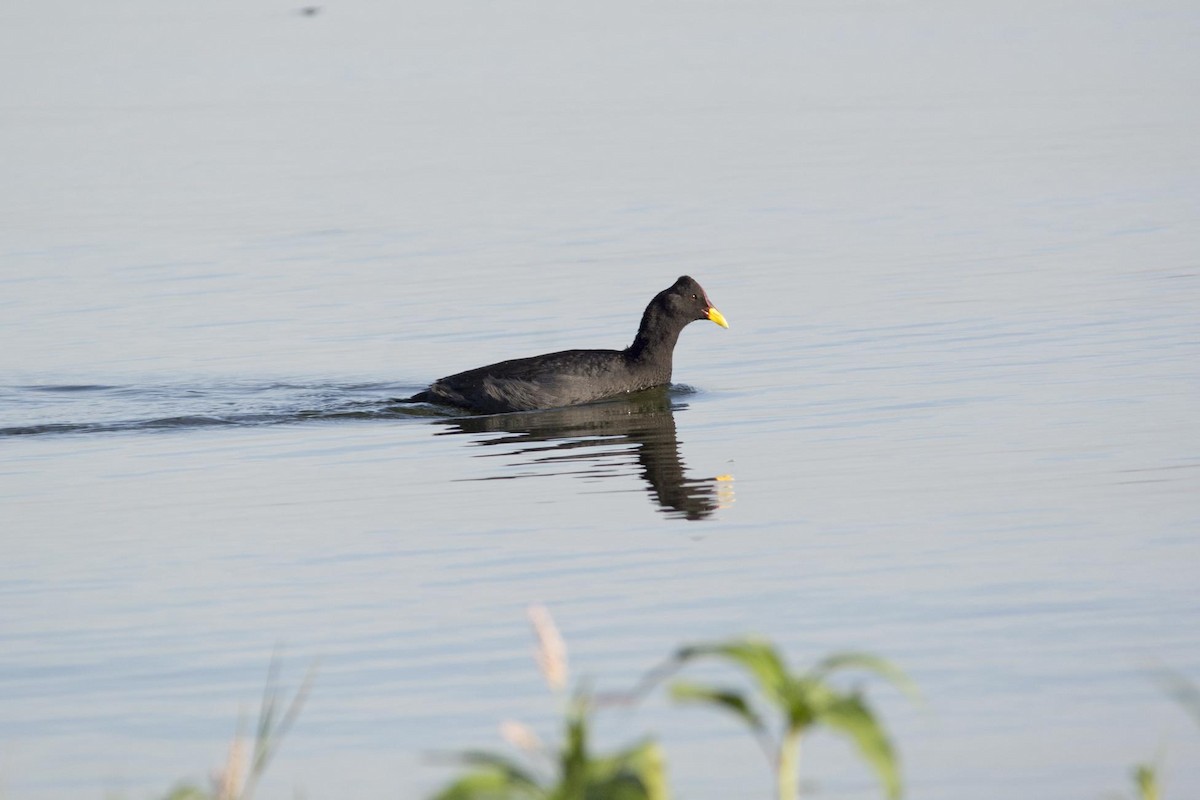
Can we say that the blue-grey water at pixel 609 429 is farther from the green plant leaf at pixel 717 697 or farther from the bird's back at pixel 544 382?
the green plant leaf at pixel 717 697

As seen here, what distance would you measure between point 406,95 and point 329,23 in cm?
2266

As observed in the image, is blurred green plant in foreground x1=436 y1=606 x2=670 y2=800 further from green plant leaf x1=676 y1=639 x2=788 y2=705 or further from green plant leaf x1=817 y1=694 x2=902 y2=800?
green plant leaf x1=817 y1=694 x2=902 y2=800

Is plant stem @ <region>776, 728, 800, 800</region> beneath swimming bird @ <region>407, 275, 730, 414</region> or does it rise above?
beneath

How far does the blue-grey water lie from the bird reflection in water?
0.23 ft

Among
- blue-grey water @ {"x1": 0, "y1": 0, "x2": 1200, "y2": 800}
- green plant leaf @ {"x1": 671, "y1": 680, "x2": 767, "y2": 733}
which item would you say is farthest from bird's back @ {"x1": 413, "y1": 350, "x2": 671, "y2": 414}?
green plant leaf @ {"x1": 671, "y1": 680, "x2": 767, "y2": 733}

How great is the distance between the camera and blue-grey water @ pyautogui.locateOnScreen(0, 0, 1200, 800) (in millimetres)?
8125

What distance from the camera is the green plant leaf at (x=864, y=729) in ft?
12.9

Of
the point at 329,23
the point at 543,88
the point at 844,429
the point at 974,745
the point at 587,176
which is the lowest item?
the point at 974,745

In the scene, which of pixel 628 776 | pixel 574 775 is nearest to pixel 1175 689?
pixel 628 776

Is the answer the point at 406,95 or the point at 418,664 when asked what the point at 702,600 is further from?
the point at 406,95

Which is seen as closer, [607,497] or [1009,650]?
[1009,650]

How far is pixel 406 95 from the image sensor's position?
42125 mm

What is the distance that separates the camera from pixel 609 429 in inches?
640

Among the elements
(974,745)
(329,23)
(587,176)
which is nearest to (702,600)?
(974,745)
